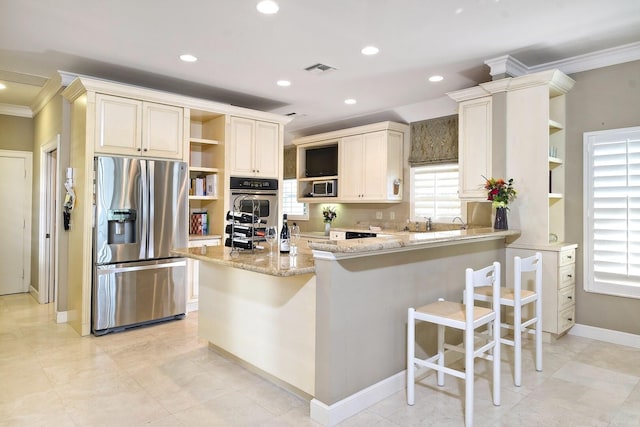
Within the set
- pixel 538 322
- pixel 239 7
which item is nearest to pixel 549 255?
pixel 538 322

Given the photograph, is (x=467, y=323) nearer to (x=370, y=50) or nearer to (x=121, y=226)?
(x=370, y=50)

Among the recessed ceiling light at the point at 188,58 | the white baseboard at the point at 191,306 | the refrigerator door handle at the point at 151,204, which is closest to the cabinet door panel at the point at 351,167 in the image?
the white baseboard at the point at 191,306

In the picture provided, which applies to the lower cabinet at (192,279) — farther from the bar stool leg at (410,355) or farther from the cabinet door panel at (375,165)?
the bar stool leg at (410,355)

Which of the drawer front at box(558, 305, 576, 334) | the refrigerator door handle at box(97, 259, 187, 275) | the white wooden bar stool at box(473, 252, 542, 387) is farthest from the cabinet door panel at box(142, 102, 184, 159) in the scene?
the drawer front at box(558, 305, 576, 334)

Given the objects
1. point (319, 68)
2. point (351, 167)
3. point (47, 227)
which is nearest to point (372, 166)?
point (351, 167)

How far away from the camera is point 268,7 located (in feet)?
9.19

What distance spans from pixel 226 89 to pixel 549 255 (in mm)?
A: 3890

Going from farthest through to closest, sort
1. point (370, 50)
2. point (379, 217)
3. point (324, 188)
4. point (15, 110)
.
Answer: point (324, 188) < point (379, 217) < point (15, 110) < point (370, 50)

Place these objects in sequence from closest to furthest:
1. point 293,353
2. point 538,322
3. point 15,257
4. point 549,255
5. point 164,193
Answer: point 293,353
point 538,322
point 549,255
point 164,193
point 15,257

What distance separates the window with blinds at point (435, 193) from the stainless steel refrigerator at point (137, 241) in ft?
10.3

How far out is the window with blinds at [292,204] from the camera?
7.52 m

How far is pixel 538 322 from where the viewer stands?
3037 mm

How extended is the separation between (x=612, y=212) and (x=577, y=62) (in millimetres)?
1456

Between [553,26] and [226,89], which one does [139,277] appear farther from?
[553,26]
